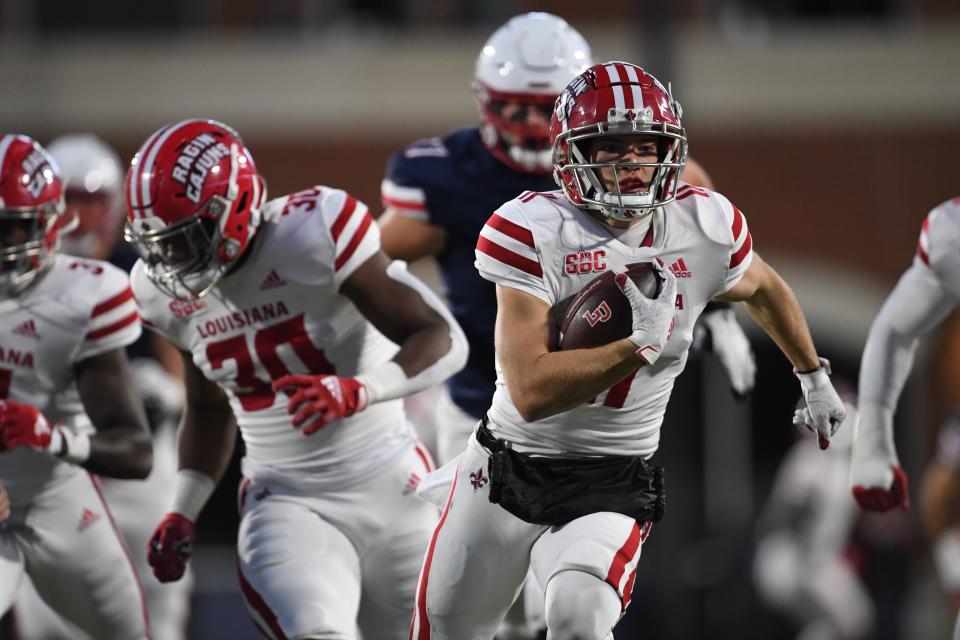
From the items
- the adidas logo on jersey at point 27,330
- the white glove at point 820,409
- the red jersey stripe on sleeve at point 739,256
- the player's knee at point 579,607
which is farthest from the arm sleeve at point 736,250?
the adidas logo on jersey at point 27,330

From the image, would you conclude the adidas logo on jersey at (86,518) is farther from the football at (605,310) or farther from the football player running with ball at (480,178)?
the football at (605,310)

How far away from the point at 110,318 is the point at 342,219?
2.41ft

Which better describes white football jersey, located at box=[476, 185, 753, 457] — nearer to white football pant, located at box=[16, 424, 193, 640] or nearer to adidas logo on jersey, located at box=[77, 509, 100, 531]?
adidas logo on jersey, located at box=[77, 509, 100, 531]

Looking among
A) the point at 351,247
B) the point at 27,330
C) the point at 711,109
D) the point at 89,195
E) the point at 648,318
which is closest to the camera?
the point at 648,318

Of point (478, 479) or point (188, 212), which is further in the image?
point (188, 212)

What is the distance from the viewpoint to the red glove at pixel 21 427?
12.0ft

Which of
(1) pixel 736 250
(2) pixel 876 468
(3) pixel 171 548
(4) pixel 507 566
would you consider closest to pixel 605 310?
(1) pixel 736 250

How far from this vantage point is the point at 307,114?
1136 cm

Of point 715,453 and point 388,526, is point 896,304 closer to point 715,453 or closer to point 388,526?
point 388,526

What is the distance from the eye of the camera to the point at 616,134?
3275mm

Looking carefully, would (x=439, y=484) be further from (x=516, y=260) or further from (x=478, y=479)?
(x=516, y=260)

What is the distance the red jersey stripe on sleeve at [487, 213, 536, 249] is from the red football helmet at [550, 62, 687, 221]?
6.4 inches

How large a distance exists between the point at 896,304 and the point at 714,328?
0.50m

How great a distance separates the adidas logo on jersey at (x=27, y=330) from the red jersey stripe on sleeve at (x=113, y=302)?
0.15 m
